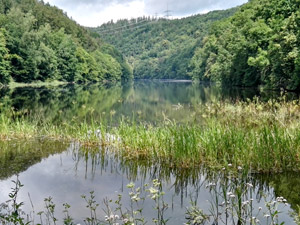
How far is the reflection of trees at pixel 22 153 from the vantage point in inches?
364

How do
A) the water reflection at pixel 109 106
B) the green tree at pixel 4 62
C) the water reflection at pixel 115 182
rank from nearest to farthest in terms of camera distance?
the water reflection at pixel 115 182 < the water reflection at pixel 109 106 < the green tree at pixel 4 62

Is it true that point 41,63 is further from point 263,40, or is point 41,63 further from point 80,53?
point 263,40

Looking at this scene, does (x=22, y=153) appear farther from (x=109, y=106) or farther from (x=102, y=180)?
(x=109, y=106)

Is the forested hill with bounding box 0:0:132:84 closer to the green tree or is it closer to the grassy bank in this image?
the green tree

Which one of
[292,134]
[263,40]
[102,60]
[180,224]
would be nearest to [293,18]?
[263,40]

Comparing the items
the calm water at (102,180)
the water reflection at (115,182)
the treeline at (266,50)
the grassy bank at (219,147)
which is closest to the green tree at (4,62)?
the treeline at (266,50)

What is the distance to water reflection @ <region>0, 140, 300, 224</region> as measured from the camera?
6.76m

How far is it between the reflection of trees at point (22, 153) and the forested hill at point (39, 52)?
157 feet

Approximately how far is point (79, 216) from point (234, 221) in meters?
2.70

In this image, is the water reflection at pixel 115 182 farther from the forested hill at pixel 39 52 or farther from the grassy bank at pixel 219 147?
the forested hill at pixel 39 52

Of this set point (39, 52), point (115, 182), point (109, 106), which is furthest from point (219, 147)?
point (39, 52)

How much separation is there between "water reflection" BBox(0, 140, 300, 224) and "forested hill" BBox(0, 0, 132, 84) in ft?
165

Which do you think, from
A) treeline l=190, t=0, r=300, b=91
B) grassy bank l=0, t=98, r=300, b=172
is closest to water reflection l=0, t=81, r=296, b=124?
grassy bank l=0, t=98, r=300, b=172

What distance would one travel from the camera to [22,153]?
10.8 metres
